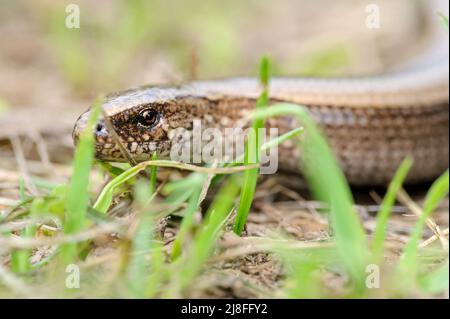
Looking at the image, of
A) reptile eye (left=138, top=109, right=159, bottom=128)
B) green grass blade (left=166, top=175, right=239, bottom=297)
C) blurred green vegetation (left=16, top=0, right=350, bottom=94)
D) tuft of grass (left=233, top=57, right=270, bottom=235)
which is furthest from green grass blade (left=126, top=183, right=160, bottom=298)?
blurred green vegetation (left=16, top=0, right=350, bottom=94)

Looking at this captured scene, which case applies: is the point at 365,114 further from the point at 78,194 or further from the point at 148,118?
the point at 78,194

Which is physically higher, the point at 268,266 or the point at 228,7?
the point at 228,7

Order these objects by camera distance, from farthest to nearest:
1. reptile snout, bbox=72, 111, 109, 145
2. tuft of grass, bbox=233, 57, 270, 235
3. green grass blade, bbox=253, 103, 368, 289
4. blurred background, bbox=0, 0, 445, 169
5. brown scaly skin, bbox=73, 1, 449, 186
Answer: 1. blurred background, bbox=0, 0, 445, 169
2. brown scaly skin, bbox=73, 1, 449, 186
3. reptile snout, bbox=72, 111, 109, 145
4. tuft of grass, bbox=233, 57, 270, 235
5. green grass blade, bbox=253, 103, 368, 289

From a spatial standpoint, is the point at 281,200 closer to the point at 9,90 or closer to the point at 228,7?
the point at 9,90

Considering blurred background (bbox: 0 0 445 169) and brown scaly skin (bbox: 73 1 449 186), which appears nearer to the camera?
brown scaly skin (bbox: 73 1 449 186)

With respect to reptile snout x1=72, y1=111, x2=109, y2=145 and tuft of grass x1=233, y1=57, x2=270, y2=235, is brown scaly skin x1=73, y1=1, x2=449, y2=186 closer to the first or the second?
reptile snout x1=72, y1=111, x2=109, y2=145

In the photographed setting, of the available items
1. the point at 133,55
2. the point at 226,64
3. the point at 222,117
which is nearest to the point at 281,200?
the point at 222,117

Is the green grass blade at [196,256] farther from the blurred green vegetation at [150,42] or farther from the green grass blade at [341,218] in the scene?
the blurred green vegetation at [150,42]
